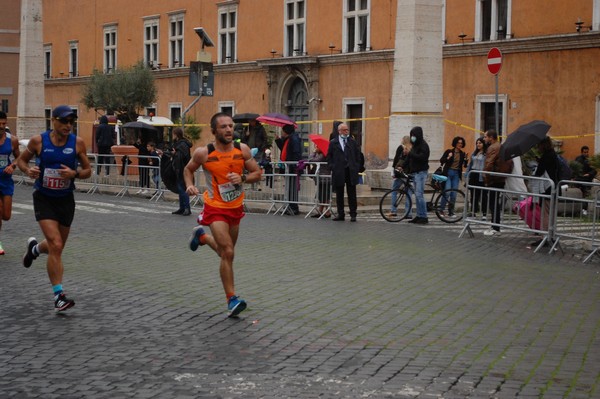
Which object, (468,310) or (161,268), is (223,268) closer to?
(468,310)

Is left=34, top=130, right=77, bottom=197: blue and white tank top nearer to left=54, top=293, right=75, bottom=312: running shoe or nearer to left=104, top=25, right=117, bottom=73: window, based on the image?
left=54, top=293, right=75, bottom=312: running shoe

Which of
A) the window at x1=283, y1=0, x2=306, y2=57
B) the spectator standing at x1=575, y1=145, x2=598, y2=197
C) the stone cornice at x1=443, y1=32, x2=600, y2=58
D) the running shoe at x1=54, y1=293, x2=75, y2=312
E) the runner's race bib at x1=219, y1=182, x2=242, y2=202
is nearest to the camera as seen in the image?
the running shoe at x1=54, y1=293, x2=75, y2=312

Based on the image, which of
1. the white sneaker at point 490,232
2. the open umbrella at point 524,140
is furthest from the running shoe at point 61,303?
the white sneaker at point 490,232

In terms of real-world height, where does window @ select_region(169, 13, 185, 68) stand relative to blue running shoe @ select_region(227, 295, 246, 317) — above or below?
above

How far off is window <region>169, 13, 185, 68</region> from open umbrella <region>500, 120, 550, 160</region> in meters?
34.5

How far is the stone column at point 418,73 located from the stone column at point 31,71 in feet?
73.5

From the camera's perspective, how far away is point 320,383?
7.59m

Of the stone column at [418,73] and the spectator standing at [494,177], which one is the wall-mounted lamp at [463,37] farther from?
the spectator standing at [494,177]

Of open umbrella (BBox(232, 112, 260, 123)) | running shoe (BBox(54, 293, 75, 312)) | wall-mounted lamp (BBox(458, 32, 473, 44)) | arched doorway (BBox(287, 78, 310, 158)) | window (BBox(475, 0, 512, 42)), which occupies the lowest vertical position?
running shoe (BBox(54, 293, 75, 312))

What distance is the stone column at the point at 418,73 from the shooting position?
1030 inches

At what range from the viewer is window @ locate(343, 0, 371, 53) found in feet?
130

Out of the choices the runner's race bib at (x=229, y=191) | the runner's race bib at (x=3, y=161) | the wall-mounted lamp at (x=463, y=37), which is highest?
the wall-mounted lamp at (x=463, y=37)

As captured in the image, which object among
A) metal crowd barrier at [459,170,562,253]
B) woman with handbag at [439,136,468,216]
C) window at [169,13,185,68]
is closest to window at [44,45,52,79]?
window at [169,13,185,68]

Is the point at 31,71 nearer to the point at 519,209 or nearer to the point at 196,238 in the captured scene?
the point at 519,209
